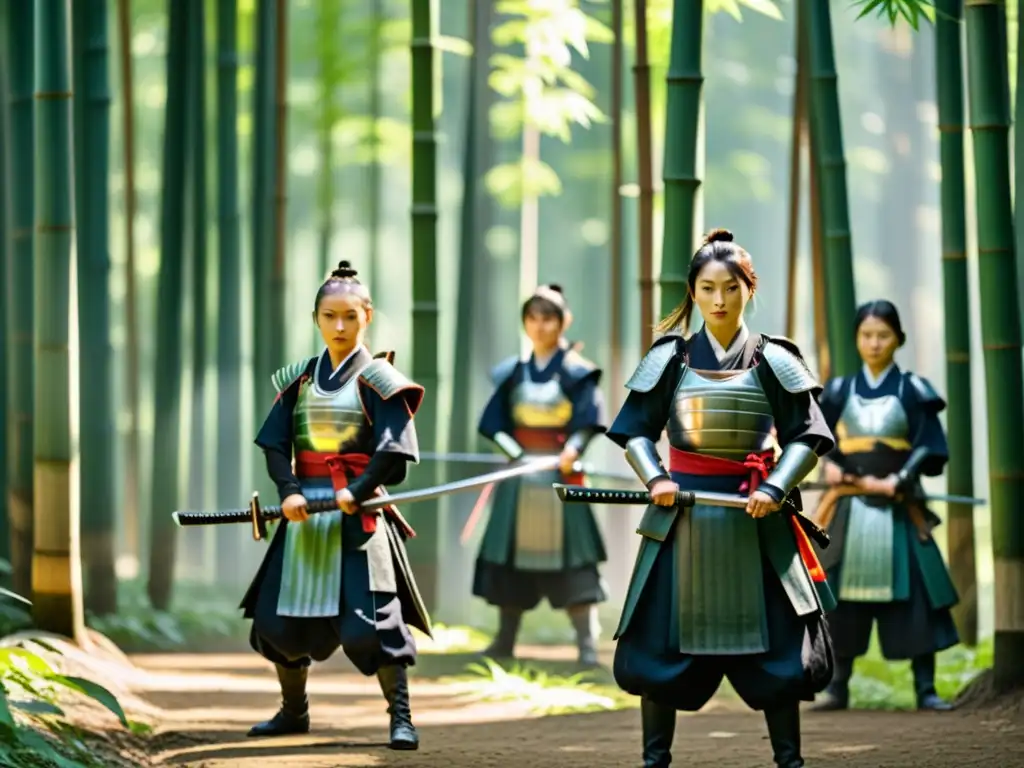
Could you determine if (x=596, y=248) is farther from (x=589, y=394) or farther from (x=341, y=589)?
(x=341, y=589)

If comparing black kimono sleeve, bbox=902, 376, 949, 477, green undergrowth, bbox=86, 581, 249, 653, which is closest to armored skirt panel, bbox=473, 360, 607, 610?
→ green undergrowth, bbox=86, 581, 249, 653

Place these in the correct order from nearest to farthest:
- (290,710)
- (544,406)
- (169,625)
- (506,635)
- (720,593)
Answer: (720,593) → (290,710) → (544,406) → (506,635) → (169,625)

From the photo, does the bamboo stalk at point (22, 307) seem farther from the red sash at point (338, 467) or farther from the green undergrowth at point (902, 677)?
the green undergrowth at point (902, 677)

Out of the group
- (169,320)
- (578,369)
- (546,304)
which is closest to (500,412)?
(578,369)

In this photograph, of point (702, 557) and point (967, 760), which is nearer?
point (702, 557)

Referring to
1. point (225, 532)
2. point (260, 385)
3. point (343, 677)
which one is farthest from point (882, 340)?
point (225, 532)

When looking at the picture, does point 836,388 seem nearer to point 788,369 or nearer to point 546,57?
point 788,369

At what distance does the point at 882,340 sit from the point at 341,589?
253 cm

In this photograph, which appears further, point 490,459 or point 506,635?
point 506,635

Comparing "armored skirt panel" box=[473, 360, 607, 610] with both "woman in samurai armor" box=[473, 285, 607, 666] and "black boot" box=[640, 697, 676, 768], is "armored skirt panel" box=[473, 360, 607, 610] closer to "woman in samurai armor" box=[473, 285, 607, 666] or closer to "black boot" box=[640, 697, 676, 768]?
"woman in samurai armor" box=[473, 285, 607, 666]

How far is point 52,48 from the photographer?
6.70 meters

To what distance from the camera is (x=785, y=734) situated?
4.88 m

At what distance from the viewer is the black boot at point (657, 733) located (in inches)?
194

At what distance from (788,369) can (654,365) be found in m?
0.39
